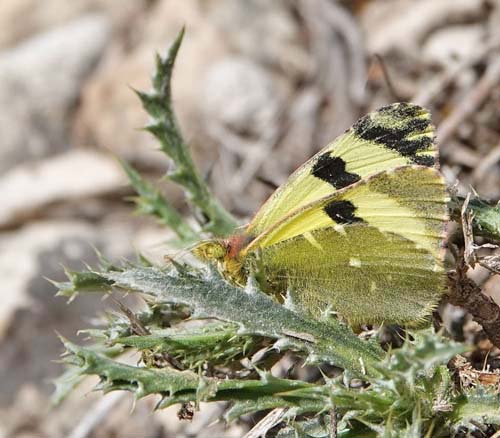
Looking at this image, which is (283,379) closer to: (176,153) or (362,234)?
(362,234)

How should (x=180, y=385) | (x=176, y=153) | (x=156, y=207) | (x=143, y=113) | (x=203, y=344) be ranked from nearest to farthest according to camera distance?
1. (x=180, y=385)
2. (x=203, y=344)
3. (x=176, y=153)
4. (x=156, y=207)
5. (x=143, y=113)

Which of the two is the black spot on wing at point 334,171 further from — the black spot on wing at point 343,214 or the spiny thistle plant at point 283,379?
the spiny thistle plant at point 283,379

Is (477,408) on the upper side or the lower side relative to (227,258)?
lower

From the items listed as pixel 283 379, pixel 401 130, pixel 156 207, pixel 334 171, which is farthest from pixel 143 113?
pixel 283 379

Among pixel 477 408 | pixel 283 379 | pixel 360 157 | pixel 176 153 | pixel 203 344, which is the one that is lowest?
pixel 477 408

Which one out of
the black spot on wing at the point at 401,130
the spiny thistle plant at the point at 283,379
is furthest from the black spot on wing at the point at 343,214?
the spiny thistle plant at the point at 283,379

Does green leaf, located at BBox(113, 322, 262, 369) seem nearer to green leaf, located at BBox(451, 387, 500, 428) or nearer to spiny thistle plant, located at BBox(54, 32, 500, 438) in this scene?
spiny thistle plant, located at BBox(54, 32, 500, 438)
